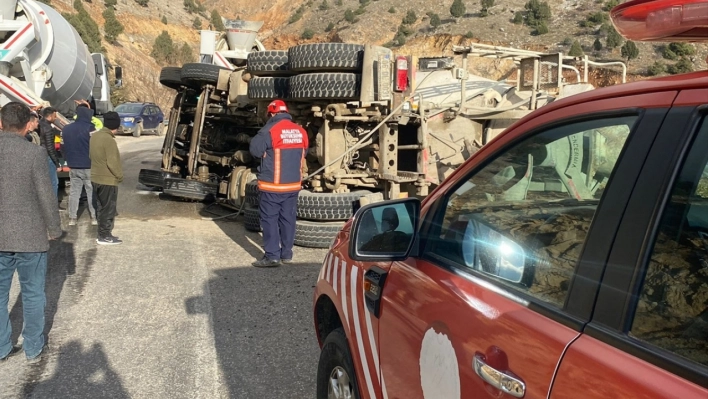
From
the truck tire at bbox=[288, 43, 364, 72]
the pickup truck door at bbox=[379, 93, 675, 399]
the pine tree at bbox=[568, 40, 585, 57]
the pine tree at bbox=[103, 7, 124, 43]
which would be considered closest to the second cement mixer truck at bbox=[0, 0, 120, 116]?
the truck tire at bbox=[288, 43, 364, 72]

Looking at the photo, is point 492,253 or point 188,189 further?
point 188,189

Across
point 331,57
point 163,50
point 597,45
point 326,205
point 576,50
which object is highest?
point 163,50

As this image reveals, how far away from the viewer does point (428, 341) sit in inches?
76.4

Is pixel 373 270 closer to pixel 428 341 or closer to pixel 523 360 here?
pixel 428 341

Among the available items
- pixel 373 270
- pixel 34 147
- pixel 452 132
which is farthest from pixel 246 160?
pixel 373 270

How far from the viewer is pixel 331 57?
7008 mm

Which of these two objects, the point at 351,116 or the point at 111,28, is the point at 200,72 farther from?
the point at 111,28

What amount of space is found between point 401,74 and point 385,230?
496 cm

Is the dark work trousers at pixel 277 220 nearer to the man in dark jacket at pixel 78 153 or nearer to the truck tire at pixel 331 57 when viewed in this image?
the truck tire at pixel 331 57

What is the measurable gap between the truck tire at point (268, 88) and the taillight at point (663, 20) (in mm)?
6091

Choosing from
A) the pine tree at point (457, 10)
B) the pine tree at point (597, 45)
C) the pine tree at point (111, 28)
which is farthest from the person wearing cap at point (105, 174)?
the pine tree at point (457, 10)

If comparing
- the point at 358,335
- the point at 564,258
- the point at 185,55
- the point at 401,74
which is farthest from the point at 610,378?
the point at 185,55

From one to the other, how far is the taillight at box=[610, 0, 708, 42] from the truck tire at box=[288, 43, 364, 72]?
543cm

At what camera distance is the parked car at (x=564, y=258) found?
4.24ft
